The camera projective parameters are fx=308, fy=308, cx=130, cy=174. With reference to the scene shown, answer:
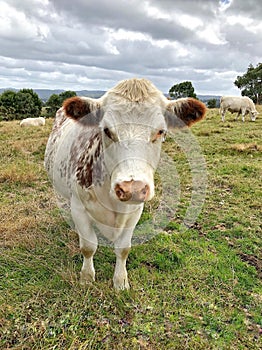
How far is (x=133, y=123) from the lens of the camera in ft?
6.89

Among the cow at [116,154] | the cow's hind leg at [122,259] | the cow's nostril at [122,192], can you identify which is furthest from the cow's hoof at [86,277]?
the cow's nostril at [122,192]

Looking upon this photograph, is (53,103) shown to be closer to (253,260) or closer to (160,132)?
(253,260)

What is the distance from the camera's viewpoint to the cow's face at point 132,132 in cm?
190

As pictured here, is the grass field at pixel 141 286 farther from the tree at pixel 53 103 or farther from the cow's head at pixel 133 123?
the tree at pixel 53 103

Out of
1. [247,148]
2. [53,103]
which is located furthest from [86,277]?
[53,103]

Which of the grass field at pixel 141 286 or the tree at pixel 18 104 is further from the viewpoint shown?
the tree at pixel 18 104

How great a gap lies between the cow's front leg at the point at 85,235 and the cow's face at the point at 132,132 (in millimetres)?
716

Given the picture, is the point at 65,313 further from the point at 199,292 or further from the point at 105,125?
the point at 105,125

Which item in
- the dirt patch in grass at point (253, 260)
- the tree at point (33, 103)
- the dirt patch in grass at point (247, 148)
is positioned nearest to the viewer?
the dirt patch in grass at point (253, 260)

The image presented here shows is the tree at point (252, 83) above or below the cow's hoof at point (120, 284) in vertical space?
above

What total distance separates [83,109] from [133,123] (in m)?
0.59

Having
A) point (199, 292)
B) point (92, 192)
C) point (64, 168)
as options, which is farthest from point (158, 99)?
point (199, 292)

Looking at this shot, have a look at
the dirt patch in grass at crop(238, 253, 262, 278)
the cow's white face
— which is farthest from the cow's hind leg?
the dirt patch in grass at crop(238, 253, 262, 278)

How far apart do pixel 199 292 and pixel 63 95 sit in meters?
35.7
